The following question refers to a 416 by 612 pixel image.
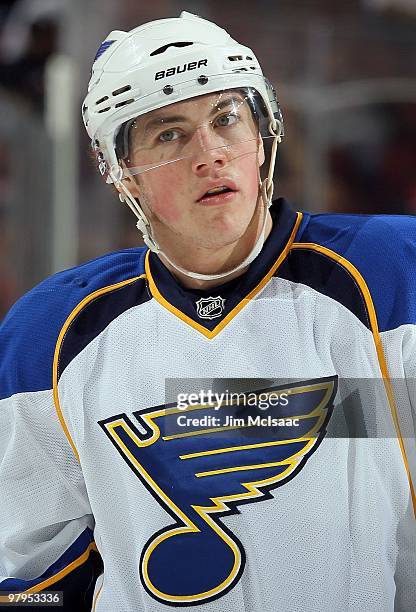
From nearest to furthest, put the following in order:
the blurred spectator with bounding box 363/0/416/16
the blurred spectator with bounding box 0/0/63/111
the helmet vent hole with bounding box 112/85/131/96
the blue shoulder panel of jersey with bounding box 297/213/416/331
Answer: the blue shoulder panel of jersey with bounding box 297/213/416/331 → the helmet vent hole with bounding box 112/85/131/96 → the blurred spectator with bounding box 0/0/63/111 → the blurred spectator with bounding box 363/0/416/16

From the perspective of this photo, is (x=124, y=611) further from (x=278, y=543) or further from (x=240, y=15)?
(x=240, y=15)

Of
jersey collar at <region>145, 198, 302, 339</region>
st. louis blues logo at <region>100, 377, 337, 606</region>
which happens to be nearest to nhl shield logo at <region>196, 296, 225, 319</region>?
jersey collar at <region>145, 198, 302, 339</region>

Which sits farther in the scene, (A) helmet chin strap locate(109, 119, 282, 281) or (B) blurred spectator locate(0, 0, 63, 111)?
(B) blurred spectator locate(0, 0, 63, 111)

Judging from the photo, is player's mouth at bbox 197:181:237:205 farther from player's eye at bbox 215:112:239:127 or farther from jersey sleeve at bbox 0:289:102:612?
jersey sleeve at bbox 0:289:102:612

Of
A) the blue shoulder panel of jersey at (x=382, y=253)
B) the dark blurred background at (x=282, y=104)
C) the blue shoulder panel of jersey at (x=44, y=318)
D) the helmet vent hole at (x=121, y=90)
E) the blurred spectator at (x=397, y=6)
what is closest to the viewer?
the blue shoulder panel of jersey at (x=382, y=253)

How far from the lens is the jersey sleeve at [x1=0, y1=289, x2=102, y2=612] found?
1.48 m

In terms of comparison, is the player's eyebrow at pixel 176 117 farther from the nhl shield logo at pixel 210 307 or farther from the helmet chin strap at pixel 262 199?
the nhl shield logo at pixel 210 307

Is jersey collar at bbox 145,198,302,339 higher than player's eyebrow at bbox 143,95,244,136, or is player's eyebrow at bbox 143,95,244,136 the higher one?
player's eyebrow at bbox 143,95,244,136

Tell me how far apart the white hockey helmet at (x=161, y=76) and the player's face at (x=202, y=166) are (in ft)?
0.07

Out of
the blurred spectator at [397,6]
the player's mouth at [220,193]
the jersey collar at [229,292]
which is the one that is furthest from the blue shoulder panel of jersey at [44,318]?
the blurred spectator at [397,6]

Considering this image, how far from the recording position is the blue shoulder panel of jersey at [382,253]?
4.13 feet

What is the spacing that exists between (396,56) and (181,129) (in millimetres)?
2356

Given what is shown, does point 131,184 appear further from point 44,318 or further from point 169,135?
point 44,318

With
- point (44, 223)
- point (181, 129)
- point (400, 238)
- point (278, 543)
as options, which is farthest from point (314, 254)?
point (44, 223)
